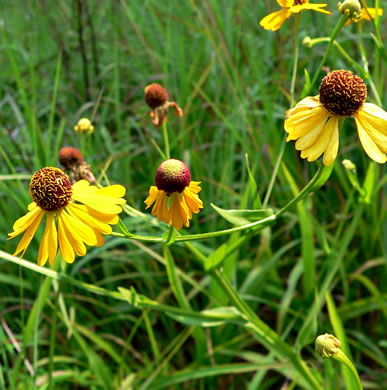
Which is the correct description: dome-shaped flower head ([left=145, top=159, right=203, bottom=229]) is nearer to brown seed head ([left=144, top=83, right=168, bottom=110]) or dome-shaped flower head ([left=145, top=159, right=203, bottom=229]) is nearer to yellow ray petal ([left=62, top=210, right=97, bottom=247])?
yellow ray petal ([left=62, top=210, right=97, bottom=247])

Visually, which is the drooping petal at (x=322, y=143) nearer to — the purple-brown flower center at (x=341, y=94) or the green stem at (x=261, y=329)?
the purple-brown flower center at (x=341, y=94)

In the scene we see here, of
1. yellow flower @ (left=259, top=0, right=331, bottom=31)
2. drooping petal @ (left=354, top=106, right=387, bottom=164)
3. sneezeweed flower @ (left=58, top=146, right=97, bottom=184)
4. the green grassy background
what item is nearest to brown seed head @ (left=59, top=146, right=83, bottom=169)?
sneezeweed flower @ (left=58, top=146, right=97, bottom=184)

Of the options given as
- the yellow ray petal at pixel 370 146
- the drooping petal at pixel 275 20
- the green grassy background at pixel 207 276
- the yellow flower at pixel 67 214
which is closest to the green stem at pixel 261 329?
the green grassy background at pixel 207 276

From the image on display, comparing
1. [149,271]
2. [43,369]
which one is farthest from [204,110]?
[43,369]

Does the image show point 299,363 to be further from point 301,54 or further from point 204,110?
point 301,54

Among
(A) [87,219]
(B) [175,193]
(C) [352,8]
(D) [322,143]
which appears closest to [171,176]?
(B) [175,193]

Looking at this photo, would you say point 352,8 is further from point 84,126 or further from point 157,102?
point 84,126
